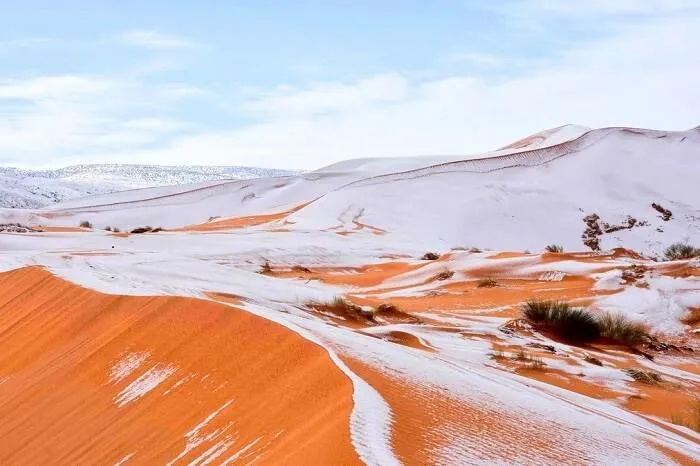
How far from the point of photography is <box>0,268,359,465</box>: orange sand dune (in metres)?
3.98

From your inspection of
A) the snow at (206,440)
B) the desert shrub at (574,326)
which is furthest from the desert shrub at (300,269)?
the snow at (206,440)

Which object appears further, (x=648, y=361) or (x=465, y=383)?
(x=648, y=361)

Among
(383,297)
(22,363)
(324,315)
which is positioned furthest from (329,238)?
(22,363)

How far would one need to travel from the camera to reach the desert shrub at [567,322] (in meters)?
9.81

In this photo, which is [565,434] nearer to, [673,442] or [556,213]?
[673,442]

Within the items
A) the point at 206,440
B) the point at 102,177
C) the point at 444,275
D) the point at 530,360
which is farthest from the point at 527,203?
the point at 102,177

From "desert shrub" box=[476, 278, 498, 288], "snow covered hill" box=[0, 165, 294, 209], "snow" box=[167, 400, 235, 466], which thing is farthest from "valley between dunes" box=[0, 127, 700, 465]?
"snow covered hill" box=[0, 165, 294, 209]

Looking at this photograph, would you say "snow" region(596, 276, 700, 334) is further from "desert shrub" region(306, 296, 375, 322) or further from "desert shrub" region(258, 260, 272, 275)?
"desert shrub" region(258, 260, 272, 275)

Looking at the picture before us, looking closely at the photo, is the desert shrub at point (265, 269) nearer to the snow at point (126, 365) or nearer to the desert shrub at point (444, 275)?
the desert shrub at point (444, 275)

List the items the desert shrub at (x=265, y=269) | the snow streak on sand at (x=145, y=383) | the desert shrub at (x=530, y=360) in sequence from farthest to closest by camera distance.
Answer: the desert shrub at (x=265, y=269) → the desert shrub at (x=530, y=360) → the snow streak on sand at (x=145, y=383)

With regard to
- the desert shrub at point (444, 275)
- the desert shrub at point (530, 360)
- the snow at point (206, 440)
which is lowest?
the desert shrub at point (444, 275)

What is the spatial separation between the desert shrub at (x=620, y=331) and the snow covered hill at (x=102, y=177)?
10544 cm

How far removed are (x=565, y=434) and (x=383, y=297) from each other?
10075mm

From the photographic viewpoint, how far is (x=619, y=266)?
14.7 meters
